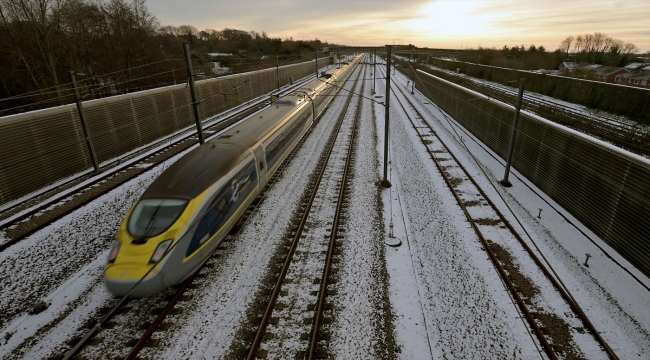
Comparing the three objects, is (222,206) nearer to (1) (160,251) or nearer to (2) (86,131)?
(1) (160,251)

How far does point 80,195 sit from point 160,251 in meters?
10.5

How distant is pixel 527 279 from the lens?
31.1 feet

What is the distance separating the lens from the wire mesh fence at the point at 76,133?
14.3 m

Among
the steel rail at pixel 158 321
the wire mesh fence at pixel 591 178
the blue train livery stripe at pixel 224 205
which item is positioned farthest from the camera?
the wire mesh fence at pixel 591 178

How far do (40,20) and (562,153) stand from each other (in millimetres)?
36303

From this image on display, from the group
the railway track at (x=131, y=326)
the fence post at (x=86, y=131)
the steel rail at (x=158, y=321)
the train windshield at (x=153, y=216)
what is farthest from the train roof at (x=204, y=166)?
the fence post at (x=86, y=131)

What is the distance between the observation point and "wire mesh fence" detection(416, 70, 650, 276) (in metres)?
9.74

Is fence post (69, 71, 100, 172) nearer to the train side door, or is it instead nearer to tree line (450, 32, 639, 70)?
the train side door

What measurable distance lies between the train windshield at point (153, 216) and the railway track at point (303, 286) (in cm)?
335

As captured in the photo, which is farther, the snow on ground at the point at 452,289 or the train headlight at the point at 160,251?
the train headlight at the point at 160,251

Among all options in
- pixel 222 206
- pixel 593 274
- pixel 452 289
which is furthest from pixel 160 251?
pixel 593 274

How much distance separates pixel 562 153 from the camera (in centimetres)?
1359

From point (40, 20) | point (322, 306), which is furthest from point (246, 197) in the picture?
point (40, 20)

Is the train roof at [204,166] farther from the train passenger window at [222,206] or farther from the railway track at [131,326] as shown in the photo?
the railway track at [131,326]
